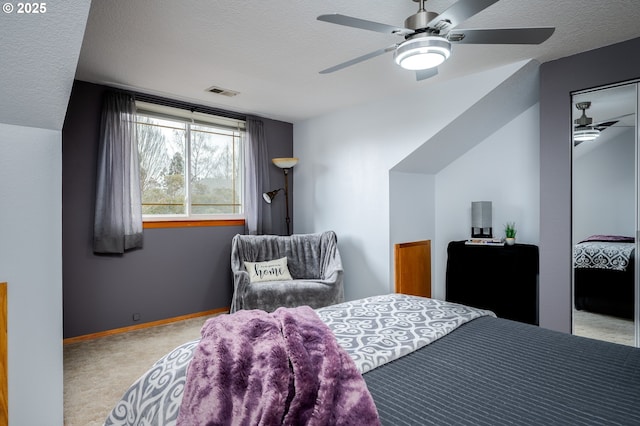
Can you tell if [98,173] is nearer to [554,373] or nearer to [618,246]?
[554,373]

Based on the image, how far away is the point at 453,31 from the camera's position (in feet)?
5.91

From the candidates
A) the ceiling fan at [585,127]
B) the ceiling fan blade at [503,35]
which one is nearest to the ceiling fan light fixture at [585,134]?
Answer: the ceiling fan at [585,127]

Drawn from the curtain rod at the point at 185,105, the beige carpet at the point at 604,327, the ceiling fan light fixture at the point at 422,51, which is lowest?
the beige carpet at the point at 604,327

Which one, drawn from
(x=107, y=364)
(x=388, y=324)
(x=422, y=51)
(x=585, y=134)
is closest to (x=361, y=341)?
(x=388, y=324)

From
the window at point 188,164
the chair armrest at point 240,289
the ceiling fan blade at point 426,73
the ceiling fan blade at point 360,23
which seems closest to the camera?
the ceiling fan blade at point 360,23

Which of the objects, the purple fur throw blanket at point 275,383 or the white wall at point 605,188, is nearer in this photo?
the purple fur throw blanket at point 275,383

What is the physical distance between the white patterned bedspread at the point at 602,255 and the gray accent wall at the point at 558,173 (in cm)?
9

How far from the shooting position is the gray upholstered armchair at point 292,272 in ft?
11.3

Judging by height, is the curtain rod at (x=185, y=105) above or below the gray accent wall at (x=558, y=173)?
above

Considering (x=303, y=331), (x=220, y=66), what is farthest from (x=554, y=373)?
(x=220, y=66)

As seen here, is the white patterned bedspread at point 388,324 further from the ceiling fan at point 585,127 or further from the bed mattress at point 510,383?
the ceiling fan at point 585,127

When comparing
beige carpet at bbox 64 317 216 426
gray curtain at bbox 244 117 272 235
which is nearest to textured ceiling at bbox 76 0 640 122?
gray curtain at bbox 244 117 272 235

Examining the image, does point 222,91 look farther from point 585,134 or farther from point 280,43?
point 585,134

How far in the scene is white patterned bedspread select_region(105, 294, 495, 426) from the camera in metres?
1.18
